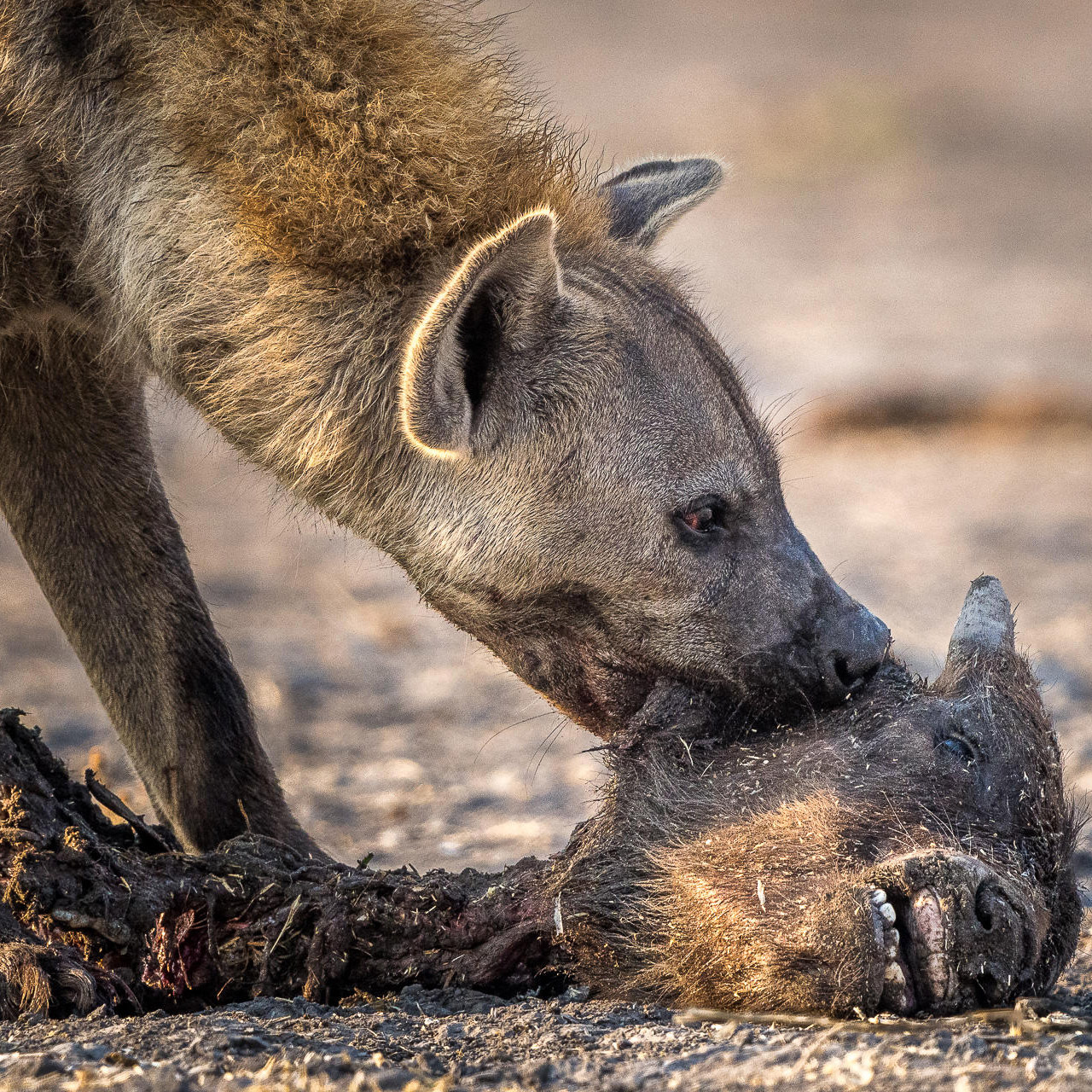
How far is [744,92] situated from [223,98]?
466 inches

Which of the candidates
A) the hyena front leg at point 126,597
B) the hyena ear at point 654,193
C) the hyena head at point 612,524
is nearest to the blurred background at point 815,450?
the hyena front leg at point 126,597

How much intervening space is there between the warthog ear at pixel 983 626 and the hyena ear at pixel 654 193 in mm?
985

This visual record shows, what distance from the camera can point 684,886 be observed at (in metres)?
2.34

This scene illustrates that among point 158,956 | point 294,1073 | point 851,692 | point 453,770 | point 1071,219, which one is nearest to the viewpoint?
point 294,1073

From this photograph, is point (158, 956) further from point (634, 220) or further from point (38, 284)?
point (634, 220)

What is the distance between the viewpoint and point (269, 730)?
15.5ft

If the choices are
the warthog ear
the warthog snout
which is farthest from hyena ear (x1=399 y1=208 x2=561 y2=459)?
the warthog snout

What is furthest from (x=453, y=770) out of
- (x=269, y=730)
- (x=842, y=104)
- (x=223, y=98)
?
(x=842, y=104)

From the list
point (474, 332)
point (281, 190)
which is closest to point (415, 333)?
point (474, 332)

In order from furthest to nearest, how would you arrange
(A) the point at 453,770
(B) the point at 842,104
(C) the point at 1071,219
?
(B) the point at 842,104 → (C) the point at 1071,219 → (A) the point at 453,770

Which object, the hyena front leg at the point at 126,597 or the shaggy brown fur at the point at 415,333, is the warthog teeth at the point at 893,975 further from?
the hyena front leg at the point at 126,597

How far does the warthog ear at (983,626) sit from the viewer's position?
8.85 feet

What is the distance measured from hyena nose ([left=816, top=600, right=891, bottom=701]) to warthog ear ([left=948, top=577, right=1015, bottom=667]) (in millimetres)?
129

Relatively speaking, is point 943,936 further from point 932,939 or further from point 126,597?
point 126,597
